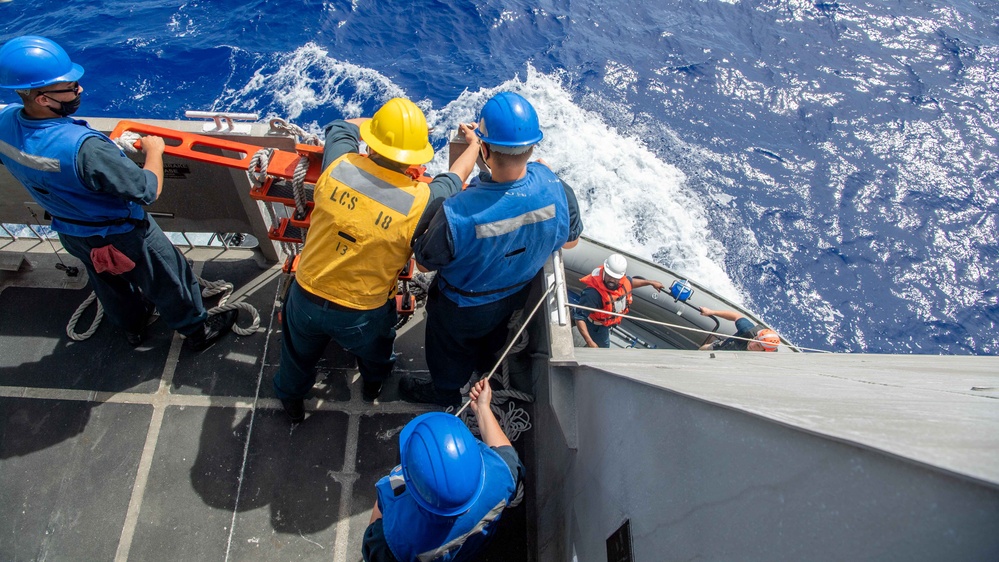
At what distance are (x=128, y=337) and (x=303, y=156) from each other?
1.96m

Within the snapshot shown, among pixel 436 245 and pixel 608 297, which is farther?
pixel 608 297

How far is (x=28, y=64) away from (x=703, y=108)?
11590 millimetres

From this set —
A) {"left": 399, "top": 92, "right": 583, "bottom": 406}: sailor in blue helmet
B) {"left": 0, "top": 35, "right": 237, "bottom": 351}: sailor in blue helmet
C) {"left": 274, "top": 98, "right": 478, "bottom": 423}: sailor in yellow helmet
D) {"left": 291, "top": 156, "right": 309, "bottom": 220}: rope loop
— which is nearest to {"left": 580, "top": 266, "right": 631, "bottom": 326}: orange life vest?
{"left": 399, "top": 92, "right": 583, "bottom": 406}: sailor in blue helmet

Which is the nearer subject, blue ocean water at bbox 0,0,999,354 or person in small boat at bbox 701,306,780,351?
person in small boat at bbox 701,306,780,351

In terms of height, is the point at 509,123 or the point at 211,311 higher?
the point at 509,123

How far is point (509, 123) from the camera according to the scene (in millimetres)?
2586

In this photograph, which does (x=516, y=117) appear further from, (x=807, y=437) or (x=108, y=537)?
(x=108, y=537)

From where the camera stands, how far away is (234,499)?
10.8 feet

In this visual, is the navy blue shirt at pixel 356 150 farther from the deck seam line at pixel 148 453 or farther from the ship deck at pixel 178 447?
the deck seam line at pixel 148 453

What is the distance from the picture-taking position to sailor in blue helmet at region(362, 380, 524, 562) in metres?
2.08

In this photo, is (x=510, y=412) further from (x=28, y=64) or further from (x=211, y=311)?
(x=28, y=64)

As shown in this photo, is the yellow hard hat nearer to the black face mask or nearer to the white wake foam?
the black face mask

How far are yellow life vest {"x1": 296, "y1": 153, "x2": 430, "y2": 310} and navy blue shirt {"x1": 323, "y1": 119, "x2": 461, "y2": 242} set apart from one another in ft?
0.12

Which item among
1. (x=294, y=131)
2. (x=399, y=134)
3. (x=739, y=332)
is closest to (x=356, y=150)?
→ (x=399, y=134)
